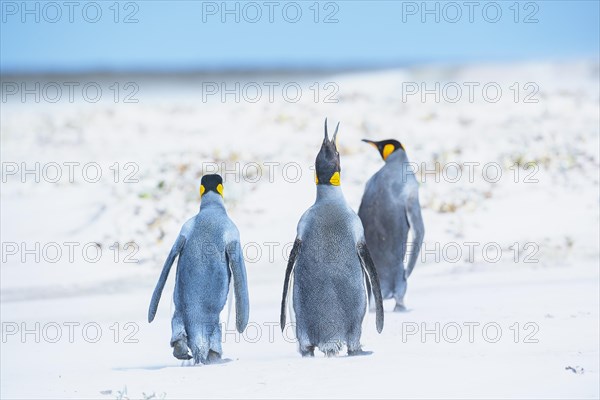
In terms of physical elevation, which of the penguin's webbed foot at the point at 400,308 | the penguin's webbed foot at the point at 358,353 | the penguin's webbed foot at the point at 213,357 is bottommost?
the penguin's webbed foot at the point at 213,357

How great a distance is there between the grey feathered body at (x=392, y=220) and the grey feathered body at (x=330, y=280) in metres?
1.72

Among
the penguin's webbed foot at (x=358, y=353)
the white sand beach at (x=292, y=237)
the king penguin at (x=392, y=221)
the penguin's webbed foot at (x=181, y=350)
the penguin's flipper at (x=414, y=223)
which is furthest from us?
the penguin's flipper at (x=414, y=223)

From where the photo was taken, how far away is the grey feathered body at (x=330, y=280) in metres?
5.45

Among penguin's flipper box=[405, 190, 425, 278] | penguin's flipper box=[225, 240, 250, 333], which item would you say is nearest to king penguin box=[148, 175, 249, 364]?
penguin's flipper box=[225, 240, 250, 333]

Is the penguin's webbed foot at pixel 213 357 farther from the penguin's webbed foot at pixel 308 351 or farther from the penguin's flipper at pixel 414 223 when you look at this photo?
the penguin's flipper at pixel 414 223

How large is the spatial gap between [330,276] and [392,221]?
1.93m

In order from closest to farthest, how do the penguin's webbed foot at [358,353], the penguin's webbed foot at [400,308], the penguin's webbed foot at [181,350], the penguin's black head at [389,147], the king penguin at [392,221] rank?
the penguin's webbed foot at [358,353] < the penguin's webbed foot at [181,350] < the penguin's webbed foot at [400,308] < the king penguin at [392,221] < the penguin's black head at [389,147]

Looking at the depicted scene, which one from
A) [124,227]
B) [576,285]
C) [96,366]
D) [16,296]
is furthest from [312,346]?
[124,227]

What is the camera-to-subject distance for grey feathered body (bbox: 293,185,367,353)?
5.45 metres

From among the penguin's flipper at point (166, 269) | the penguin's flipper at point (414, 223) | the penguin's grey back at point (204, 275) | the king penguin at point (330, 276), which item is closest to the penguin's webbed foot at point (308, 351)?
the king penguin at point (330, 276)

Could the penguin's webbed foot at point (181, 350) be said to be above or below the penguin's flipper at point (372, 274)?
below

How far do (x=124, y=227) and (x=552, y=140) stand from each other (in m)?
5.17

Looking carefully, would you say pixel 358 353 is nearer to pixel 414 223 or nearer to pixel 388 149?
pixel 414 223

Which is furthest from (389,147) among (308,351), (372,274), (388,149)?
(308,351)
